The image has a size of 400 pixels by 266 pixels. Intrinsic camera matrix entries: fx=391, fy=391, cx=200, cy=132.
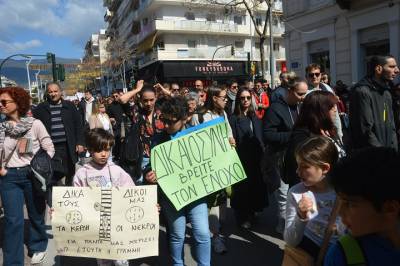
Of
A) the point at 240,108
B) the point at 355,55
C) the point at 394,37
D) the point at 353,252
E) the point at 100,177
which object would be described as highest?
the point at 394,37

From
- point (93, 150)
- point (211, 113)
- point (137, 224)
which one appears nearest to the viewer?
point (137, 224)

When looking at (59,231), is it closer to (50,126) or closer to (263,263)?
(263,263)

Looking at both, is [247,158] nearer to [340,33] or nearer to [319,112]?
[319,112]

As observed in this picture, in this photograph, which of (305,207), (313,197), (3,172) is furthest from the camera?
(3,172)

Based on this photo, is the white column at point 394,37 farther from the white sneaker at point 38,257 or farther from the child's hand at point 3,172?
the child's hand at point 3,172

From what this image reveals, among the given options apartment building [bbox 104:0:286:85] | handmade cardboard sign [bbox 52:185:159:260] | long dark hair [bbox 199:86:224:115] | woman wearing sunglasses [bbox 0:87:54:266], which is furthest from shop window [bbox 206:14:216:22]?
handmade cardboard sign [bbox 52:185:159:260]

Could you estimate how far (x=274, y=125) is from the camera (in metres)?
4.21

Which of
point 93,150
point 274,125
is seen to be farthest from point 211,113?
point 93,150

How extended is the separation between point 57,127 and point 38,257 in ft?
6.04

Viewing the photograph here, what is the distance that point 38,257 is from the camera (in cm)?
409

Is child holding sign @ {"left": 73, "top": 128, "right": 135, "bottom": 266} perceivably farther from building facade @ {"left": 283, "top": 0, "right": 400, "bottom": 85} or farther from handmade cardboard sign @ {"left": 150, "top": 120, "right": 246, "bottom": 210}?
building facade @ {"left": 283, "top": 0, "right": 400, "bottom": 85}

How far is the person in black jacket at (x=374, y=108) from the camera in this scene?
4094 millimetres

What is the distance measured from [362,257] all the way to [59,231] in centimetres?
249

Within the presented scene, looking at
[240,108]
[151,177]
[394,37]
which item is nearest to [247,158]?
[240,108]
